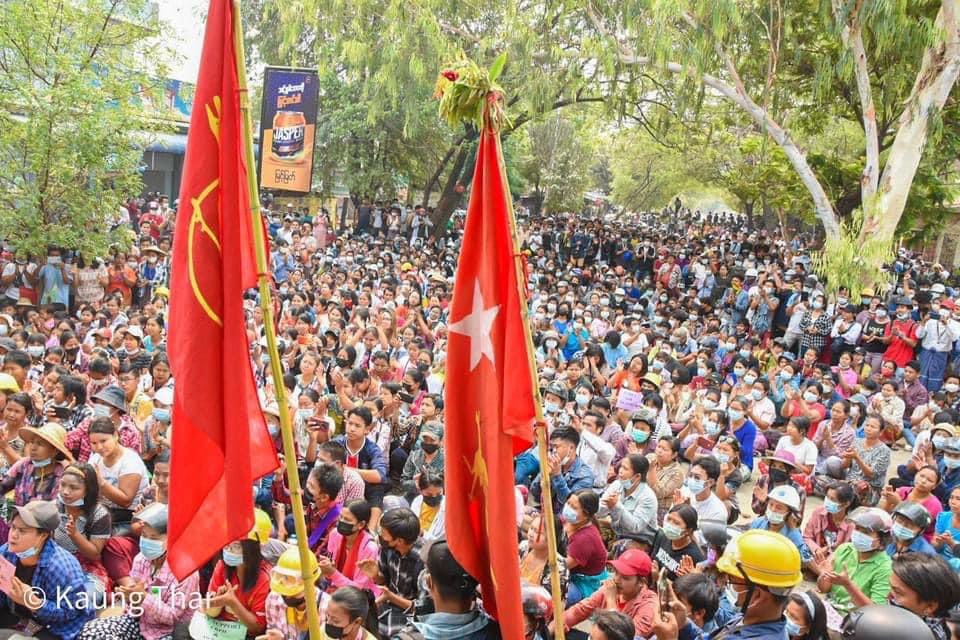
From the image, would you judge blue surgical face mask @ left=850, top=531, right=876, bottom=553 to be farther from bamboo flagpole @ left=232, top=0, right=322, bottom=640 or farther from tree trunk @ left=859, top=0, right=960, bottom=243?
tree trunk @ left=859, top=0, right=960, bottom=243

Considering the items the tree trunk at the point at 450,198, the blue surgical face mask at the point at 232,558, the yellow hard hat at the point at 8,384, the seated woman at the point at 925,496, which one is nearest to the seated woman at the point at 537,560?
the blue surgical face mask at the point at 232,558

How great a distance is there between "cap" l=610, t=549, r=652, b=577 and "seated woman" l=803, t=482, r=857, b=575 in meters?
1.78

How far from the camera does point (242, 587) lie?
14.4ft

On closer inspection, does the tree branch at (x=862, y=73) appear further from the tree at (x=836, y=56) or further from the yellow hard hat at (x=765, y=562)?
the yellow hard hat at (x=765, y=562)

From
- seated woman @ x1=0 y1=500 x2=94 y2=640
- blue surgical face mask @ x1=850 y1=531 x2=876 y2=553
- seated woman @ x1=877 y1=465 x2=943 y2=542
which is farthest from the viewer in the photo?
seated woman @ x1=877 y1=465 x2=943 y2=542

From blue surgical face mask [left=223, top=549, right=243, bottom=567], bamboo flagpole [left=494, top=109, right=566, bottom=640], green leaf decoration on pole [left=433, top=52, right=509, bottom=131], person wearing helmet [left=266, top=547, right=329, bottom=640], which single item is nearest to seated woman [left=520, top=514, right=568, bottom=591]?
person wearing helmet [left=266, top=547, right=329, bottom=640]

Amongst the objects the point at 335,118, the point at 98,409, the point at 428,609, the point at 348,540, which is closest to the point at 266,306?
the point at 428,609

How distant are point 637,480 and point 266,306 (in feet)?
12.5

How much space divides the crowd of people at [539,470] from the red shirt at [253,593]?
0.04ft

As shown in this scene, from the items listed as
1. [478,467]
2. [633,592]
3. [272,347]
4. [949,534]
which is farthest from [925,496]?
[272,347]

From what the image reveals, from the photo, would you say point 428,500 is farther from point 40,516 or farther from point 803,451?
point 803,451

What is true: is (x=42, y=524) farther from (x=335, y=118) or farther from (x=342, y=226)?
(x=342, y=226)

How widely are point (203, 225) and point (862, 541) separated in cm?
412

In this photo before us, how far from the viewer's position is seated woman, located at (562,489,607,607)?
200 inches
